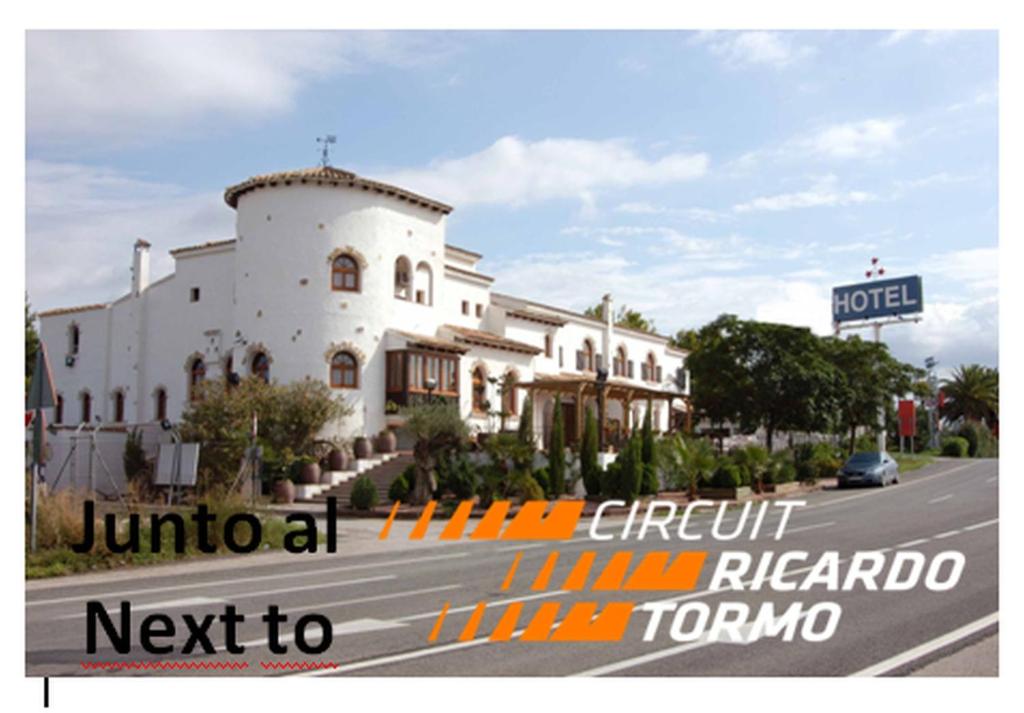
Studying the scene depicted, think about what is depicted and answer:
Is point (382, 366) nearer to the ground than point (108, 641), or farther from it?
farther from it

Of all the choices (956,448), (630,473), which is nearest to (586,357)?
(630,473)

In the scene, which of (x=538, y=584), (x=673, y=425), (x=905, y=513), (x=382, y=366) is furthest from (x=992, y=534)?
(x=673, y=425)

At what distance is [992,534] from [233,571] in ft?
46.0

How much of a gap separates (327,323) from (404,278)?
4415 mm

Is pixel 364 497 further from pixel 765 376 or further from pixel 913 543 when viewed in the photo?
pixel 765 376

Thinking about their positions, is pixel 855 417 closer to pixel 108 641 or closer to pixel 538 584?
pixel 538 584

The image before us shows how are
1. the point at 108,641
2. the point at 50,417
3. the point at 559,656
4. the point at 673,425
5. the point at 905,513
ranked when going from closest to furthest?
the point at 559,656 < the point at 108,641 < the point at 905,513 < the point at 50,417 < the point at 673,425

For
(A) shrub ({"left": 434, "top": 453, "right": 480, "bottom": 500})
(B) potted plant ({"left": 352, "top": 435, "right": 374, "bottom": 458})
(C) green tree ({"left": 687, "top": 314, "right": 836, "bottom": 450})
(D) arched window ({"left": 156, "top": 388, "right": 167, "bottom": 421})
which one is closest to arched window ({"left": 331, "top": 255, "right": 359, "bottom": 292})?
(B) potted plant ({"left": 352, "top": 435, "right": 374, "bottom": 458})

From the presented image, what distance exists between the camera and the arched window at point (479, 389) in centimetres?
4356

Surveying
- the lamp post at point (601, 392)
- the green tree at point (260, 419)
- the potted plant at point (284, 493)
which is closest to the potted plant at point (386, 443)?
the green tree at point (260, 419)

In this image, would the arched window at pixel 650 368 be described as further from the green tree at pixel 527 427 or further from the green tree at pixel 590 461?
the green tree at pixel 527 427

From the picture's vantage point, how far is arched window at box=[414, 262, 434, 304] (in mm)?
42500
